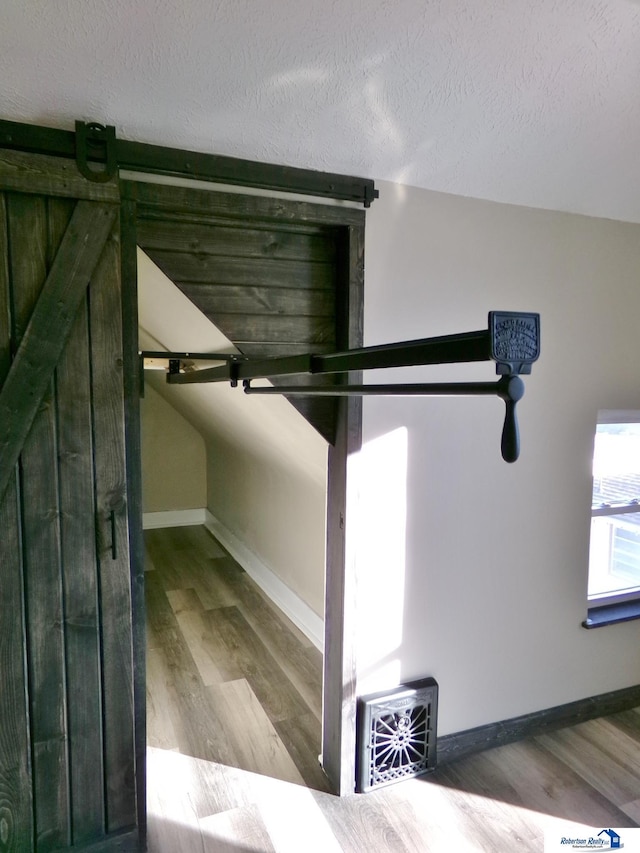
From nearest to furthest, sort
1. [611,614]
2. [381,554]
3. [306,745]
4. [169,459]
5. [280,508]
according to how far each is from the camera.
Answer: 1. [381,554]
2. [306,745]
3. [611,614]
4. [280,508]
5. [169,459]

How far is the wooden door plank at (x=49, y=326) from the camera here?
4.35 feet

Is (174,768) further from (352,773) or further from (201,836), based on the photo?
(352,773)

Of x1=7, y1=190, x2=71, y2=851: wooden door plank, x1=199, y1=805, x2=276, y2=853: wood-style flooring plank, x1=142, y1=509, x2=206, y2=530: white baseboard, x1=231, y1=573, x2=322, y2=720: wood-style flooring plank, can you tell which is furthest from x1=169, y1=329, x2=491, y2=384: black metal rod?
x1=142, y1=509, x2=206, y2=530: white baseboard

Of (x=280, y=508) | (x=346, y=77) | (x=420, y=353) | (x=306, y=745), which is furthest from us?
(x=280, y=508)

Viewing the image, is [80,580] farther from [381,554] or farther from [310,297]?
[310,297]

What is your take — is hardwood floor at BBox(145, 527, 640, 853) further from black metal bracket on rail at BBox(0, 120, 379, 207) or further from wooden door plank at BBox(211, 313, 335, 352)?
black metal bracket on rail at BBox(0, 120, 379, 207)

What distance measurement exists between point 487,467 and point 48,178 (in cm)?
163

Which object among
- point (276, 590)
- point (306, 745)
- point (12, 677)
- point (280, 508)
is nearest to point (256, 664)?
point (306, 745)

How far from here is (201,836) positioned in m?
1.69

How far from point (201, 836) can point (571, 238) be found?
243cm

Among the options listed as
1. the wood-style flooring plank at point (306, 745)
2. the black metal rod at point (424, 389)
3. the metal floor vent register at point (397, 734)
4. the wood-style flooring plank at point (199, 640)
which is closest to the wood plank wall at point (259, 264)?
the black metal rod at point (424, 389)

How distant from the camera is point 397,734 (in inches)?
74.3

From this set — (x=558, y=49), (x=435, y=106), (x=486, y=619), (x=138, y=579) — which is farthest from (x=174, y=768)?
(x=558, y=49)

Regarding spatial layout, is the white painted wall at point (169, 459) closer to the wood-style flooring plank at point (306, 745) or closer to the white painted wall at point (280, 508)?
the white painted wall at point (280, 508)
